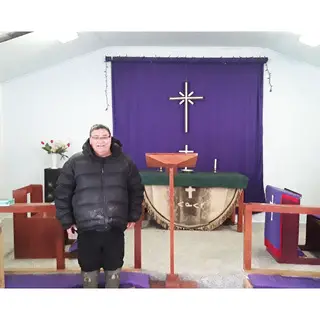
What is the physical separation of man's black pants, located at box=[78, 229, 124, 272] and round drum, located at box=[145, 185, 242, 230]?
2283 mm

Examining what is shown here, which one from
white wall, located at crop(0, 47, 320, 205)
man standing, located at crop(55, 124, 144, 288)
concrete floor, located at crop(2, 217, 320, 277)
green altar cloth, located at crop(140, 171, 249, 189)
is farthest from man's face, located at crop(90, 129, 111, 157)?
white wall, located at crop(0, 47, 320, 205)

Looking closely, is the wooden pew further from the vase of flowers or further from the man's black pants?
the vase of flowers

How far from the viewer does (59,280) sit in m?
2.86

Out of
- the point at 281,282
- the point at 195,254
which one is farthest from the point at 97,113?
the point at 281,282

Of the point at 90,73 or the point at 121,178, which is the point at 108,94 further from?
the point at 121,178

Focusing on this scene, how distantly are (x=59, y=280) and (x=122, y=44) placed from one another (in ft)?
11.6

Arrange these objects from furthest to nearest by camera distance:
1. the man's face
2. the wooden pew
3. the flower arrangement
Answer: the flower arrangement, the wooden pew, the man's face

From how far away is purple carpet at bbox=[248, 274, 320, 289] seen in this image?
109 inches

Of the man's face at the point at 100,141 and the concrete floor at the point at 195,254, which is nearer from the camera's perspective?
the man's face at the point at 100,141

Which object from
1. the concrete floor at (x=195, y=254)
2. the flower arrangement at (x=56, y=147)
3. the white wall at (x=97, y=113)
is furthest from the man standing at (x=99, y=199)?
the white wall at (x=97, y=113)

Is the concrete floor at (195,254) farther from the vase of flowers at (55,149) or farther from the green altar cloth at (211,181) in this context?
the vase of flowers at (55,149)

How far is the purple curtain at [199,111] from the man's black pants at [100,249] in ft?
10.1

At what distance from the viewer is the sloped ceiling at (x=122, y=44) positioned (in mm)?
4590
